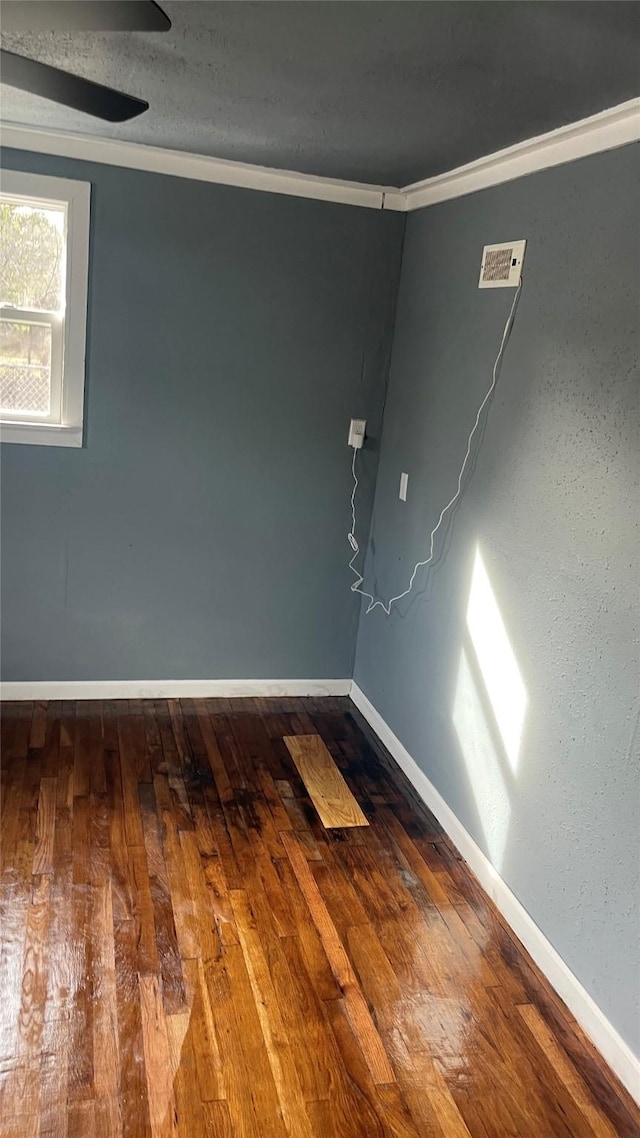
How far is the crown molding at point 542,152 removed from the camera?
216 centimetres

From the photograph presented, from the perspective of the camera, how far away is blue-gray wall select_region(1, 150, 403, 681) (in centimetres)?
345

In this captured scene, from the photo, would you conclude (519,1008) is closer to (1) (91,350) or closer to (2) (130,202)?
(1) (91,350)

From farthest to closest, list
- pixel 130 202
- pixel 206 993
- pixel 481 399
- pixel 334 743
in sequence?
pixel 334 743 → pixel 130 202 → pixel 481 399 → pixel 206 993

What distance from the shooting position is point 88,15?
1.55 m

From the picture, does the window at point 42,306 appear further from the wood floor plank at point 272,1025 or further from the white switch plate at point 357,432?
the wood floor plank at point 272,1025

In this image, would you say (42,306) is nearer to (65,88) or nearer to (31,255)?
(31,255)

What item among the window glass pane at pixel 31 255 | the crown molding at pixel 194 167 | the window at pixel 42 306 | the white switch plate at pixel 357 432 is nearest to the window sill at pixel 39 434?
the window at pixel 42 306

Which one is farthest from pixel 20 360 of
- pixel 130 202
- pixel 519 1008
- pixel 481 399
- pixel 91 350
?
pixel 519 1008

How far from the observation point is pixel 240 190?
11.3 ft

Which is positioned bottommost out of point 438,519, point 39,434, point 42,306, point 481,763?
point 481,763

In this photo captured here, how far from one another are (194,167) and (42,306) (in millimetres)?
820

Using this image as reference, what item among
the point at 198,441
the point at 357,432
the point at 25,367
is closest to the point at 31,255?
the point at 25,367

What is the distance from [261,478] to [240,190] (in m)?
1.18

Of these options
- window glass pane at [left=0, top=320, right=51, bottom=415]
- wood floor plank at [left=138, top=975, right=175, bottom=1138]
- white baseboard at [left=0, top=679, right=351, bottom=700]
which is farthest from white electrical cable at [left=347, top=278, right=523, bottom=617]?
wood floor plank at [left=138, top=975, right=175, bottom=1138]
